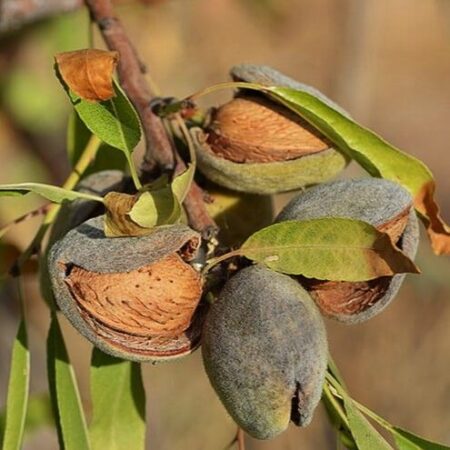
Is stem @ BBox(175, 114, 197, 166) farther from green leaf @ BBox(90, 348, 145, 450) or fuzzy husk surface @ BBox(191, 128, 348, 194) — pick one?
green leaf @ BBox(90, 348, 145, 450)

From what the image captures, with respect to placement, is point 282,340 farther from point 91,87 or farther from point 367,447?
point 91,87

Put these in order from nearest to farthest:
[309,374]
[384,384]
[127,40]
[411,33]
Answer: [309,374] < [127,40] < [384,384] < [411,33]

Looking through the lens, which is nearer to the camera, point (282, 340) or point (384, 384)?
point (282, 340)

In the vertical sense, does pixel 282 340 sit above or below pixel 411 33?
above

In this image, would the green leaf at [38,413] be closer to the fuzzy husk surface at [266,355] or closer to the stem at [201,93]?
the stem at [201,93]

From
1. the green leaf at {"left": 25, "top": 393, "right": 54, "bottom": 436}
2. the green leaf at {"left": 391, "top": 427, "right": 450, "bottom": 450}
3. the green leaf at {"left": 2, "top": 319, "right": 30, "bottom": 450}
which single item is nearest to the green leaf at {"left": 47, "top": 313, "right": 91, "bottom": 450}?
the green leaf at {"left": 2, "top": 319, "right": 30, "bottom": 450}

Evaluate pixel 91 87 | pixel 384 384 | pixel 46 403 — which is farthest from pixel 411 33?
pixel 91 87

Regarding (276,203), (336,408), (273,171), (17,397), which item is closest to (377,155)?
(273,171)

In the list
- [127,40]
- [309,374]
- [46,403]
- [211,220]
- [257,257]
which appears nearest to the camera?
[309,374]
